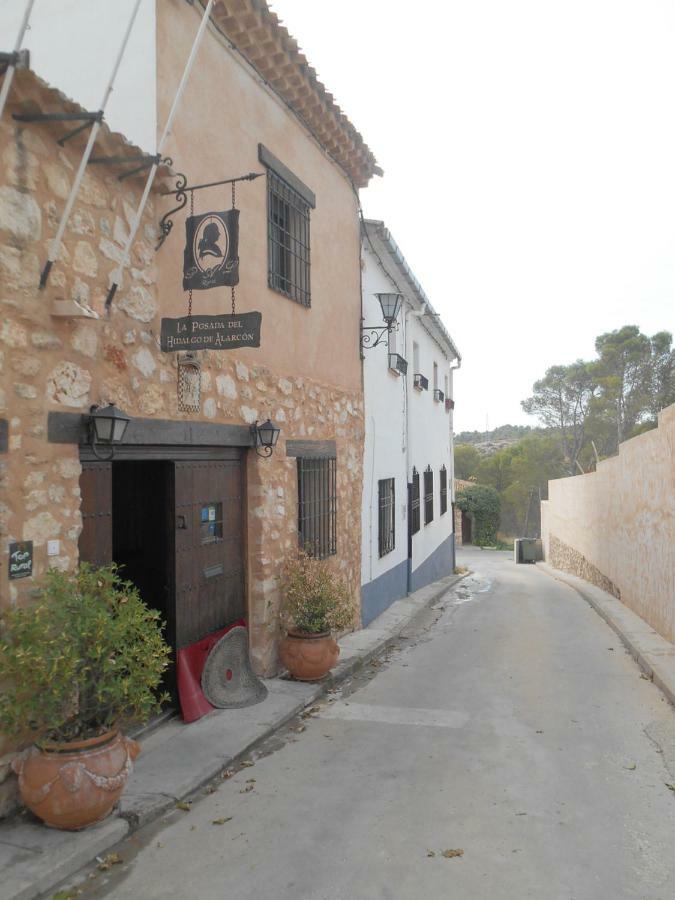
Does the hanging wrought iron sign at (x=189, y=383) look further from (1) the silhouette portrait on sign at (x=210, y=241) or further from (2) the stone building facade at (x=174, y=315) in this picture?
(1) the silhouette portrait on sign at (x=210, y=241)

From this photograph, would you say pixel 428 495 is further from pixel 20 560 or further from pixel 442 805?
Answer: pixel 20 560

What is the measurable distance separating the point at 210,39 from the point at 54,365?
380 cm

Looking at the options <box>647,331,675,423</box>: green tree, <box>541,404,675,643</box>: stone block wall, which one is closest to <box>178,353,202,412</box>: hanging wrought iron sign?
<box>541,404,675,643</box>: stone block wall

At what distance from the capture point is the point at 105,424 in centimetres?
464

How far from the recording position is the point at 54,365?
4438 mm

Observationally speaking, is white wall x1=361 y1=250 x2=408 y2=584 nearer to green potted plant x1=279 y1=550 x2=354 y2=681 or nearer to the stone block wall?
green potted plant x1=279 y1=550 x2=354 y2=681

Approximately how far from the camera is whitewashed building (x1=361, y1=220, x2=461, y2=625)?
11.1m

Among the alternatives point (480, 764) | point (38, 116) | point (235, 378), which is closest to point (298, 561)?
point (235, 378)

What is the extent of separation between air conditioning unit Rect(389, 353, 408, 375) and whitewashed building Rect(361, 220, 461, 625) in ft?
0.08

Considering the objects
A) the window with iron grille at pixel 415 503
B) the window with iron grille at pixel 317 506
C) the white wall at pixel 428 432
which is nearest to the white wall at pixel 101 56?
the window with iron grille at pixel 317 506

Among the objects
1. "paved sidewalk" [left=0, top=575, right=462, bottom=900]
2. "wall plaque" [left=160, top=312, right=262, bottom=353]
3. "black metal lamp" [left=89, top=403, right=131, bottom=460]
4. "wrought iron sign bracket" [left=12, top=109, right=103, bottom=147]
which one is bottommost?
"paved sidewalk" [left=0, top=575, right=462, bottom=900]

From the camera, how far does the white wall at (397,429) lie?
1106 cm

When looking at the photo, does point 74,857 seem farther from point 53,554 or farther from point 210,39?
point 210,39

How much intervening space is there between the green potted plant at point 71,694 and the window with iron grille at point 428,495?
44.1 feet
